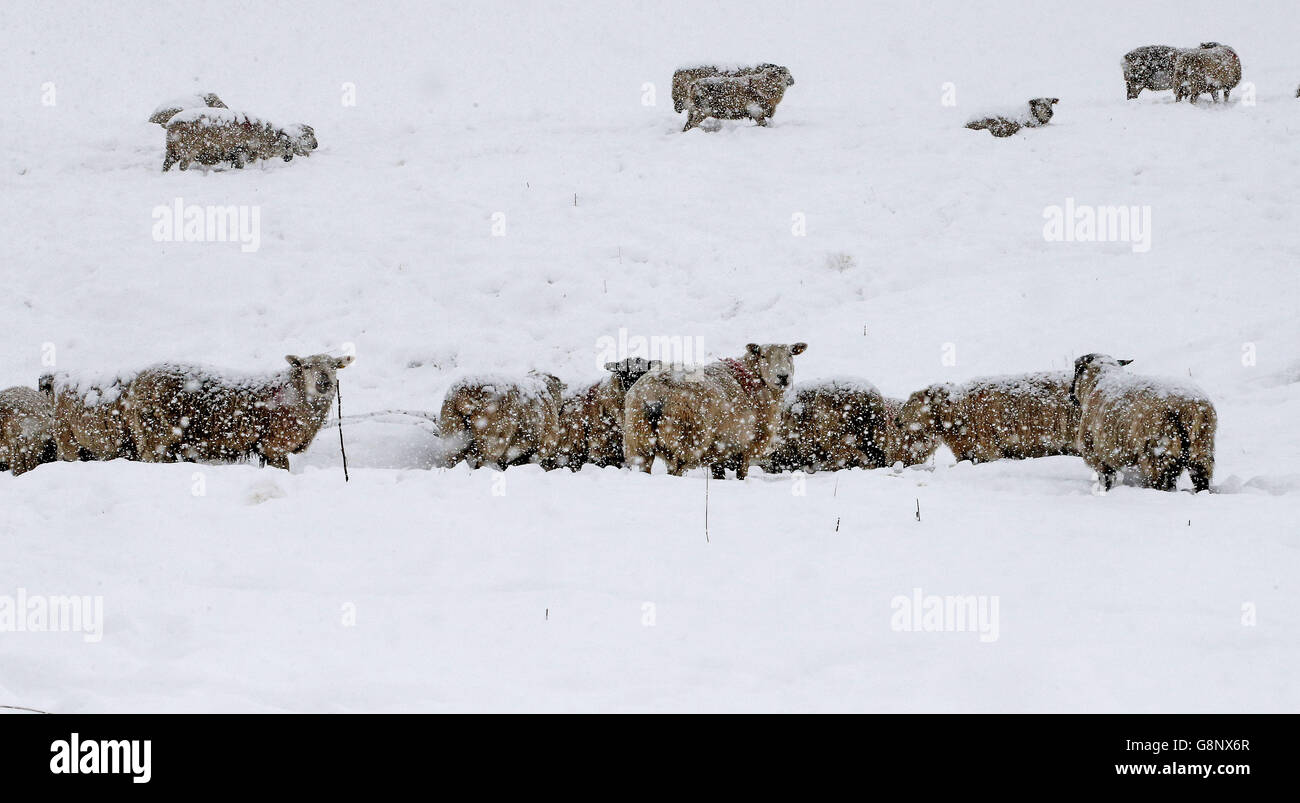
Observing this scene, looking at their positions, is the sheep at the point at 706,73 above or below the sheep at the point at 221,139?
above

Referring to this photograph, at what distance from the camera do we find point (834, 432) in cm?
922

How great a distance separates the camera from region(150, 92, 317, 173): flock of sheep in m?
19.1

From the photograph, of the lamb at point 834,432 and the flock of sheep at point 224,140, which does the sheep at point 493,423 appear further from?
the flock of sheep at point 224,140

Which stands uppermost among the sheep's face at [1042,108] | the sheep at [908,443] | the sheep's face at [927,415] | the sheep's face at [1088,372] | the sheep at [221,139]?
the sheep's face at [1042,108]

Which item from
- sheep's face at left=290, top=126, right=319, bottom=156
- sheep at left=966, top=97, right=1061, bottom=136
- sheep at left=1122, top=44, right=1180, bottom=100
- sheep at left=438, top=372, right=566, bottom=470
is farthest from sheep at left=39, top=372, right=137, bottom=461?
sheep at left=1122, top=44, right=1180, bottom=100

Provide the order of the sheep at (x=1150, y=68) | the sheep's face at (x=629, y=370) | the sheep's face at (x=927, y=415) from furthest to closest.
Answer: the sheep at (x=1150, y=68)
the sheep's face at (x=927, y=415)
the sheep's face at (x=629, y=370)

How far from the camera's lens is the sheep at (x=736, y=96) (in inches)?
797

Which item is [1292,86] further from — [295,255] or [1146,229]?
[295,255]

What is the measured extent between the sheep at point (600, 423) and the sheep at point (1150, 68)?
1694 cm

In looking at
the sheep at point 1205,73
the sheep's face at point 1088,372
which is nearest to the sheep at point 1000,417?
the sheep's face at point 1088,372

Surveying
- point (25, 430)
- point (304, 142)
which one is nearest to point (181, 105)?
point (304, 142)

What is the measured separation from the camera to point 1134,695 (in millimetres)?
3447

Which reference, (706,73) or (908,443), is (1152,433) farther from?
(706,73)

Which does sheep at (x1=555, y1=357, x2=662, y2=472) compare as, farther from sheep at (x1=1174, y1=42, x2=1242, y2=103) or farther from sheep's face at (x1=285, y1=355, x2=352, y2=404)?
sheep at (x1=1174, y1=42, x2=1242, y2=103)
